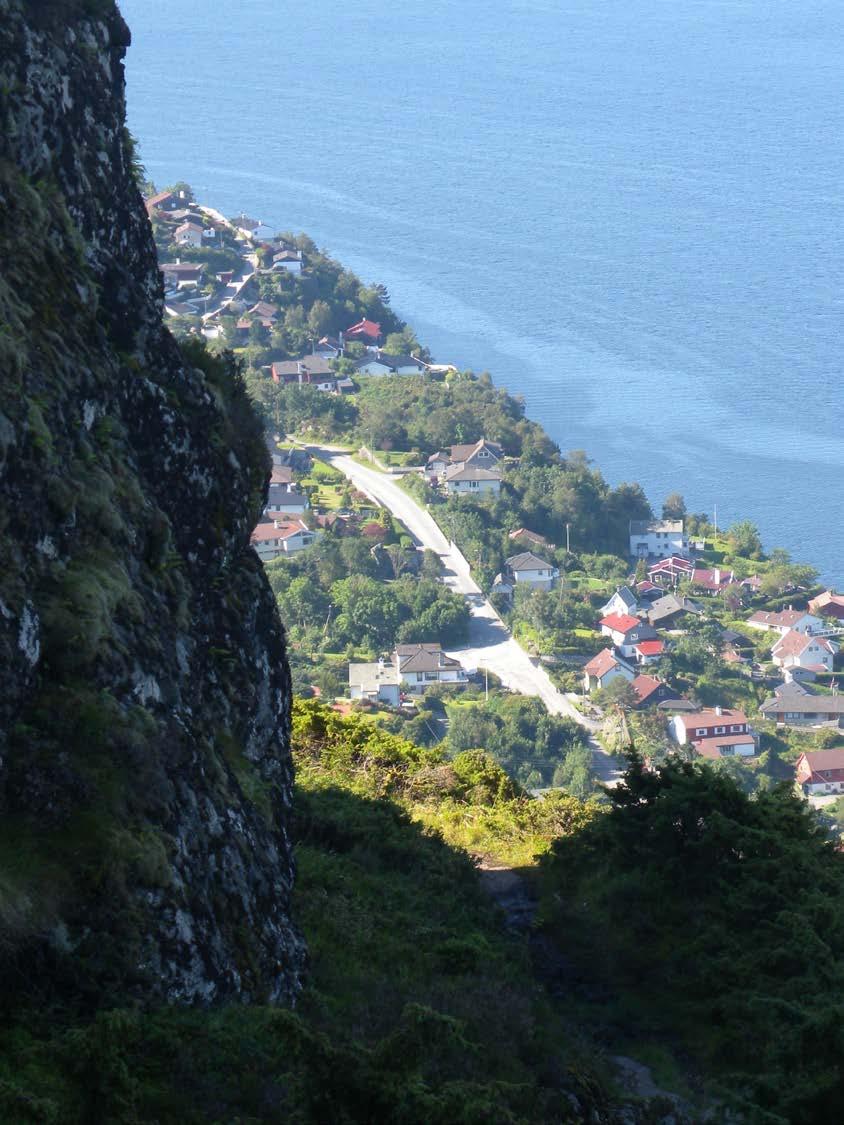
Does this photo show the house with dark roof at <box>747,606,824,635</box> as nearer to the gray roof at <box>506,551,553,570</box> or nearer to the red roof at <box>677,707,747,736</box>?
the red roof at <box>677,707,747,736</box>

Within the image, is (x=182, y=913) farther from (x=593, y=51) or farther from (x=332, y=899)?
(x=593, y=51)

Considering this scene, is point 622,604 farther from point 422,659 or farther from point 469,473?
point 469,473

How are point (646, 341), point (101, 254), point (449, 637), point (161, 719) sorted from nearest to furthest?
point (161, 719) < point (101, 254) < point (449, 637) < point (646, 341)

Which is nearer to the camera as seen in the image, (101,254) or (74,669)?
(74,669)

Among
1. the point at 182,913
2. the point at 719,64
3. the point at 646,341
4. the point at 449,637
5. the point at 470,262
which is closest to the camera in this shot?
the point at 182,913

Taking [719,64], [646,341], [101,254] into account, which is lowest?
[101,254]

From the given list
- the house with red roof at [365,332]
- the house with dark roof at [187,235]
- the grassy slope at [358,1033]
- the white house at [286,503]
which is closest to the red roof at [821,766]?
the white house at [286,503]

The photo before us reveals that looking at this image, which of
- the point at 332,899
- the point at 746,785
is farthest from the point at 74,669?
the point at 746,785

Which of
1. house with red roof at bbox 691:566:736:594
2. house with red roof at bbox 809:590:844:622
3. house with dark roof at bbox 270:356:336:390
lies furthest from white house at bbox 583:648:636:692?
house with dark roof at bbox 270:356:336:390
